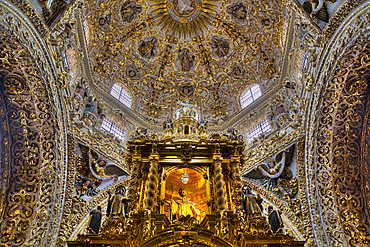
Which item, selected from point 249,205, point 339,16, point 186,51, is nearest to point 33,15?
point 249,205

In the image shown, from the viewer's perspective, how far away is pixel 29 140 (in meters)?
13.5

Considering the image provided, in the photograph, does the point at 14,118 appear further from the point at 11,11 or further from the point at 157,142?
the point at 157,142

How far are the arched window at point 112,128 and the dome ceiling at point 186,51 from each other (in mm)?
2497

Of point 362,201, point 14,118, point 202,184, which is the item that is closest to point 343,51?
point 362,201

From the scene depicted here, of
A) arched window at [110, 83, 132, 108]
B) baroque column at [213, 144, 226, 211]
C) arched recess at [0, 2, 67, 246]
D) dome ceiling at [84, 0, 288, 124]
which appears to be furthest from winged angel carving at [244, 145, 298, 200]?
arched window at [110, 83, 132, 108]

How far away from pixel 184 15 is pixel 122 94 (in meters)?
8.08

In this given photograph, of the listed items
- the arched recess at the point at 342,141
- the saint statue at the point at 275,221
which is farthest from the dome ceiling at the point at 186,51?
the saint statue at the point at 275,221

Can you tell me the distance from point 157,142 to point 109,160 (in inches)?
179

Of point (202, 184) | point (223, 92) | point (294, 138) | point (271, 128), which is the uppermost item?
point (223, 92)

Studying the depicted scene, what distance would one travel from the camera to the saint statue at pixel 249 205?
31.5 feet

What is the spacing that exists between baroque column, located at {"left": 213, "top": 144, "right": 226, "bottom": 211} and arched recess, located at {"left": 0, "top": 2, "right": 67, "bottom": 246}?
6737 millimetres

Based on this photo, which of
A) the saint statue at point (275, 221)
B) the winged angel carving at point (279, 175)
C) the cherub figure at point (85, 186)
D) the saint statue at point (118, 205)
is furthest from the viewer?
the winged angel carving at point (279, 175)

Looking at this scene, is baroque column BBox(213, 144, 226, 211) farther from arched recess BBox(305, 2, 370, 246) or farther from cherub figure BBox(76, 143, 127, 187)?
cherub figure BBox(76, 143, 127, 187)

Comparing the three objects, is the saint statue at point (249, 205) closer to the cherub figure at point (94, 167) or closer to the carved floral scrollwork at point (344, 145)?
the carved floral scrollwork at point (344, 145)
